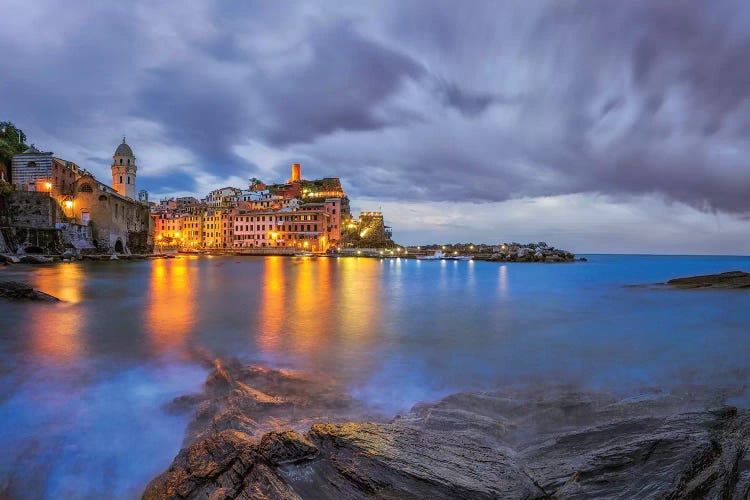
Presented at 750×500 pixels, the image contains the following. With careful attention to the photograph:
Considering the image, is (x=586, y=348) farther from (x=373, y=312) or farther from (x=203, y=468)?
(x=203, y=468)

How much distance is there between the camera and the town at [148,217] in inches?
1688

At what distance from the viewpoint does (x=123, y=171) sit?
80.4 m

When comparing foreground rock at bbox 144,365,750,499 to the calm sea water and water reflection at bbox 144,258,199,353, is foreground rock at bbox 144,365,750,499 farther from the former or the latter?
water reflection at bbox 144,258,199,353

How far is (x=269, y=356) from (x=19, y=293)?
13.4m

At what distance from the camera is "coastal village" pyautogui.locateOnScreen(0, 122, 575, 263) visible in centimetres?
4288

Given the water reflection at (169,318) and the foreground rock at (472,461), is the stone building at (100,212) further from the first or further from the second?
the foreground rock at (472,461)

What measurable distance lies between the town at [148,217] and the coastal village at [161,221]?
13cm

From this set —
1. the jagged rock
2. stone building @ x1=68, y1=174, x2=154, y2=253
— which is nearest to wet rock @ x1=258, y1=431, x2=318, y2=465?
the jagged rock

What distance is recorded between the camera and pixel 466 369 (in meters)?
7.71

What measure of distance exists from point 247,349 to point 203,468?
5.96 meters

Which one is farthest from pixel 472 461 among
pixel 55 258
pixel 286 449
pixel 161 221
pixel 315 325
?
pixel 161 221

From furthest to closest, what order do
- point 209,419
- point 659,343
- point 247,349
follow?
point 659,343 → point 247,349 → point 209,419

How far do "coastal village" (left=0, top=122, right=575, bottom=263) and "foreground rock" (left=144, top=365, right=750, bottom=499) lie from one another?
49241 millimetres

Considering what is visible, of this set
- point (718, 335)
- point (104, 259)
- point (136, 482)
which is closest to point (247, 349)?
point (136, 482)
